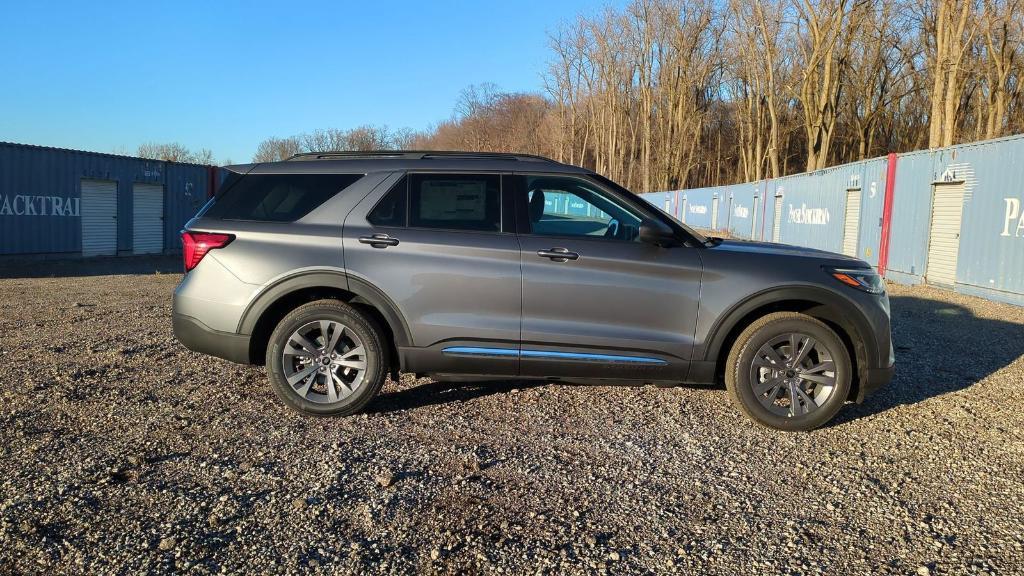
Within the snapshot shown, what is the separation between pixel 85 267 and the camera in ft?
57.1

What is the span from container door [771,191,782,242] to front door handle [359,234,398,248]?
881 inches

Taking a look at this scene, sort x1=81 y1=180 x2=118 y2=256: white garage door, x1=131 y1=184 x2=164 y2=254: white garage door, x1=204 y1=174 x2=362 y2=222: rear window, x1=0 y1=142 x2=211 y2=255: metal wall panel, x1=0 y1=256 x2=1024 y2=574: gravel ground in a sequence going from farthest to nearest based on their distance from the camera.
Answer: x1=131 y1=184 x2=164 y2=254: white garage door → x1=81 y1=180 x2=118 y2=256: white garage door → x1=0 y1=142 x2=211 y2=255: metal wall panel → x1=204 y1=174 x2=362 y2=222: rear window → x1=0 y1=256 x2=1024 y2=574: gravel ground

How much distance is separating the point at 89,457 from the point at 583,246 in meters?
3.20

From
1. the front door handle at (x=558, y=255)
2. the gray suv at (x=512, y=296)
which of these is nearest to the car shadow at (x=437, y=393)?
the gray suv at (x=512, y=296)

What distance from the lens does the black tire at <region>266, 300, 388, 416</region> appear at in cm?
473

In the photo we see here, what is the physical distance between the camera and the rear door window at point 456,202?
484cm

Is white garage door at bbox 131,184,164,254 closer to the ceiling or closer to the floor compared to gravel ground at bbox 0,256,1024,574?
closer to the ceiling

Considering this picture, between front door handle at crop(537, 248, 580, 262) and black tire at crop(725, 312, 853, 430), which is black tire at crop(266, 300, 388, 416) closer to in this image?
front door handle at crop(537, 248, 580, 262)

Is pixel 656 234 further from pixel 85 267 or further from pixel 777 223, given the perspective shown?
pixel 777 223

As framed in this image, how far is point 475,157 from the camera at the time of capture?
5.02 m

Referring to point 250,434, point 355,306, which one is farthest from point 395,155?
point 250,434

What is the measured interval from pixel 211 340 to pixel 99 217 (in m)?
18.2

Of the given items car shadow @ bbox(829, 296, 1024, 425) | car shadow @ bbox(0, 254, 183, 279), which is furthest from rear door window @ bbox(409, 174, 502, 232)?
car shadow @ bbox(0, 254, 183, 279)

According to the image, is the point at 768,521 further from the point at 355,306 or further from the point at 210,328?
the point at 210,328
